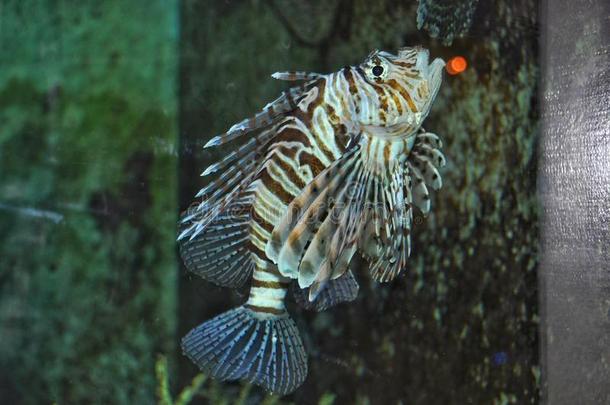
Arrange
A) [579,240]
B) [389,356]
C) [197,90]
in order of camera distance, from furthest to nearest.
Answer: [579,240], [389,356], [197,90]

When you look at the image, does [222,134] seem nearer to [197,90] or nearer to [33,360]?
[197,90]

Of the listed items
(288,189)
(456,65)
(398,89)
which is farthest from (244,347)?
(456,65)

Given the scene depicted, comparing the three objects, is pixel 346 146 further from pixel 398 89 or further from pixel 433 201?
pixel 433 201

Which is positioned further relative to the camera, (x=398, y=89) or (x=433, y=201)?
(x=433, y=201)

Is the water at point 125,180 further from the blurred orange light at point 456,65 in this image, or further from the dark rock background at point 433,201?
the blurred orange light at point 456,65

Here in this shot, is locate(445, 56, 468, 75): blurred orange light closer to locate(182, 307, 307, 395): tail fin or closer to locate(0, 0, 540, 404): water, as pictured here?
locate(0, 0, 540, 404): water

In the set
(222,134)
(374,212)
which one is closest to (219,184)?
(222,134)
